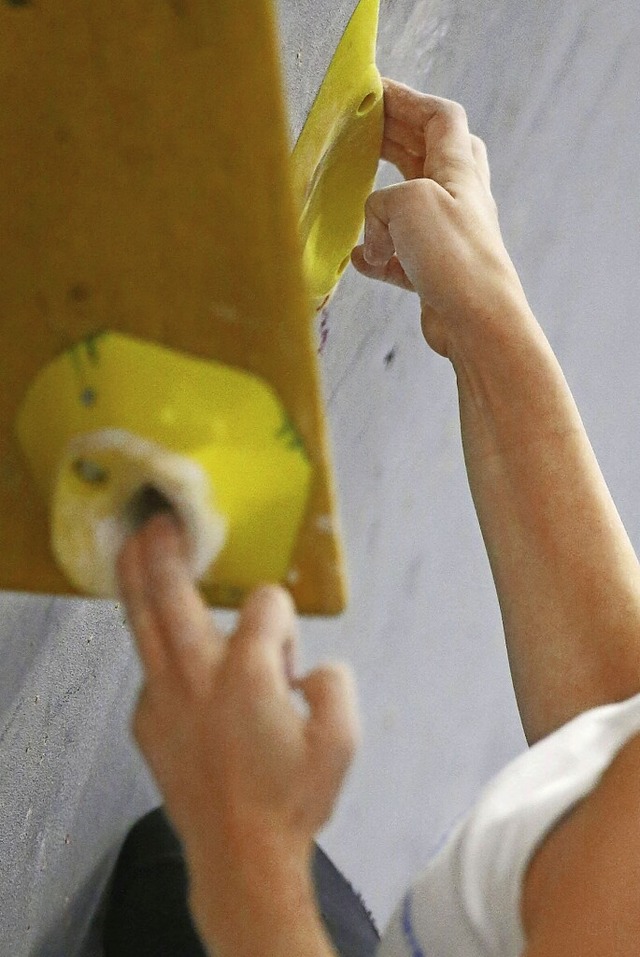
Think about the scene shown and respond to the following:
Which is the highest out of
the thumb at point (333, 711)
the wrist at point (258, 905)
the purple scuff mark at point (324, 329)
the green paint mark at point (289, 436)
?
the green paint mark at point (289, 436)

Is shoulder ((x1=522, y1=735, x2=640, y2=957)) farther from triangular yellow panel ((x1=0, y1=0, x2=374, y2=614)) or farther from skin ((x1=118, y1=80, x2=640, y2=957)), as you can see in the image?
triangular yellow panel ((x1=0, y1=0, x2=374, y2=614))

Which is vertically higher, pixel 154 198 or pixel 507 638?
pixel 154 198

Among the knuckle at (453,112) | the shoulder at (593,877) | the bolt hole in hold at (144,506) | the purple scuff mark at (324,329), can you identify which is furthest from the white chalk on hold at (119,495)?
the purple scuff mark at (324,329)

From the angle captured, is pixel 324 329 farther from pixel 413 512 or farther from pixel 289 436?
pixel 289 436

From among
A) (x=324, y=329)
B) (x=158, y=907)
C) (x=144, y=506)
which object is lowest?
(x=158, y=907)

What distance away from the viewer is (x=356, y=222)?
453 millimetres

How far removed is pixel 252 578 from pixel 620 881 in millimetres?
121

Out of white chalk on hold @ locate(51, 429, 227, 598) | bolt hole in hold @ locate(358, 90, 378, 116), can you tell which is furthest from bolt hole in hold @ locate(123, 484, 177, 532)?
bolt hole in hold @ locate(358, 90, 378, 116)

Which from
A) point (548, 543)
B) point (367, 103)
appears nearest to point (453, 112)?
point (367, 103)

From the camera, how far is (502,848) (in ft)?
0.89

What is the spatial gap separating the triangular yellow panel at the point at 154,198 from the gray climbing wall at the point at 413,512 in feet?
0.61

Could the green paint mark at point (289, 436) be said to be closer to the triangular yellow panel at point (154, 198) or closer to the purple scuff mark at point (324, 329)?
the triangular yellow panel at point (154, 198)

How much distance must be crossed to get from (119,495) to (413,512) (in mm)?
526

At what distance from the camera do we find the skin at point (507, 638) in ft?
0.53
